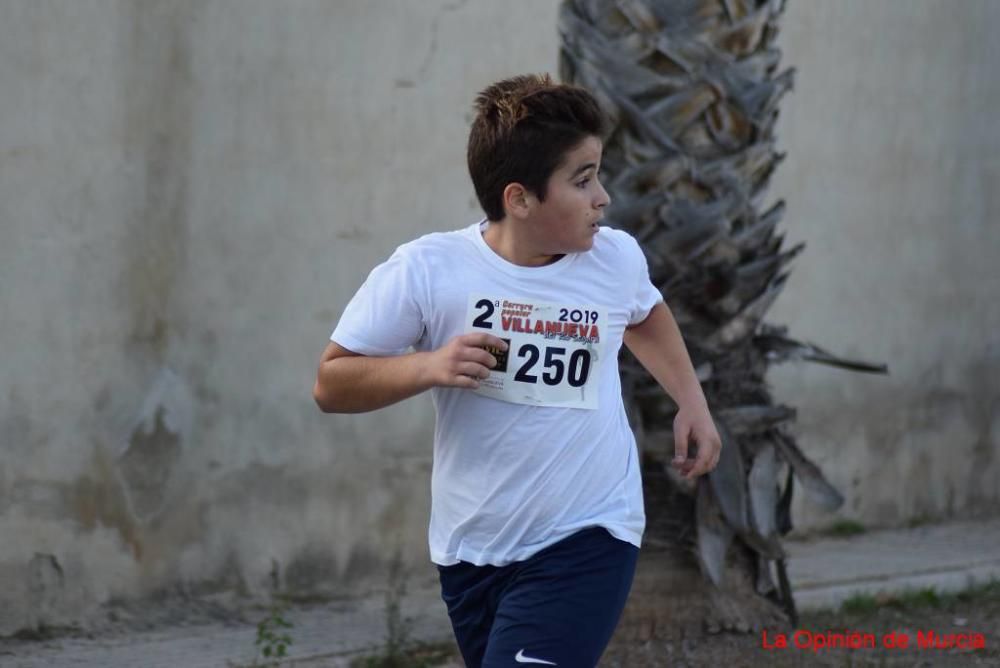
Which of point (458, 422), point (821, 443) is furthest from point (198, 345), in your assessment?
point (821, 443)

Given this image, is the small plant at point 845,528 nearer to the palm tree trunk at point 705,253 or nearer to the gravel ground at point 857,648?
the gravel ground at point 857,648

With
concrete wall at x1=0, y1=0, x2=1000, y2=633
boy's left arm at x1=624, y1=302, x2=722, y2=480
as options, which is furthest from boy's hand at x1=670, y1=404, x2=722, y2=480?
concrete wall at x1=0, y1=0, x2=1000, y2=633

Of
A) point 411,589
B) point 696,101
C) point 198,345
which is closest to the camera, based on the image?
point 696,101

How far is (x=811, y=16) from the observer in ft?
26.9

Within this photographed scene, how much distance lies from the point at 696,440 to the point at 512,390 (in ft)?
1.80

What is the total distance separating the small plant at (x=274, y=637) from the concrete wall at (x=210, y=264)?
14.5 inches

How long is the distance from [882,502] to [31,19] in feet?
16.8

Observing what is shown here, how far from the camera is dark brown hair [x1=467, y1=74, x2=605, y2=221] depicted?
3639 mm

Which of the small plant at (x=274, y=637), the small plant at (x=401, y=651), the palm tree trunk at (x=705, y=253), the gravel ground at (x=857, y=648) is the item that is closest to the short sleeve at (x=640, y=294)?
the palm tree trunk at (x=705, y=253)

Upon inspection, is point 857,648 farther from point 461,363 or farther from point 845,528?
point 461,363

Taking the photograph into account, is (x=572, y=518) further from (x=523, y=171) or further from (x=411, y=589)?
(x=411, y=589)

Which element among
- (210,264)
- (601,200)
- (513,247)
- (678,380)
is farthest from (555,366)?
(210,264)

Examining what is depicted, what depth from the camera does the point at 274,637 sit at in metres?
5.58

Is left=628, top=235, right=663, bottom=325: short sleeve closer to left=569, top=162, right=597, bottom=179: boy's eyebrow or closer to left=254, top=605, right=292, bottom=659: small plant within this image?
left=569, top=162, right=597, bottom=179: boy's eyebrow
